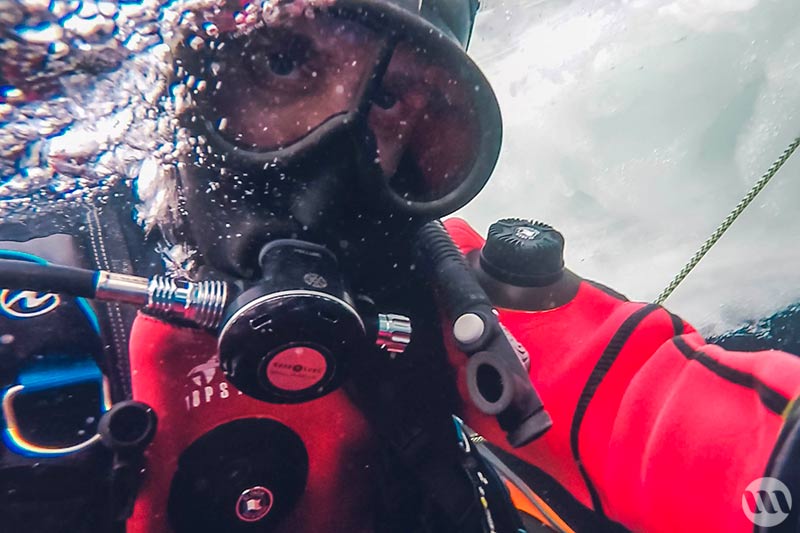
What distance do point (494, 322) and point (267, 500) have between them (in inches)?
29.0

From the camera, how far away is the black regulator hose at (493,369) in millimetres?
1133

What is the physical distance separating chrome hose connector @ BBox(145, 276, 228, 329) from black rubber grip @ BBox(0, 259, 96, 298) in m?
0.12

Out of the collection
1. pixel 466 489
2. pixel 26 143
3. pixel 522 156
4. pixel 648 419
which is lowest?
pixel 522 156

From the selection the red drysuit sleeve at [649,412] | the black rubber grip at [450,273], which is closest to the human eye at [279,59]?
the black rubber grip at [450,273]

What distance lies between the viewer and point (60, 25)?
144 centimetres

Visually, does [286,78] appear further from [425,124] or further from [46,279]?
[46,279]

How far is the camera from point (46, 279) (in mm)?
1027

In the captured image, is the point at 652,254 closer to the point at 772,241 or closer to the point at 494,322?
the point at 772,241

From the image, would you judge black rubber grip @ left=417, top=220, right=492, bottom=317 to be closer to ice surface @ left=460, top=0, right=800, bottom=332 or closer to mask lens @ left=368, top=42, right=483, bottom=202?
mask lens @ left=368, top=42, right=483, bottom=202

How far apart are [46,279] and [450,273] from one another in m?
0.98

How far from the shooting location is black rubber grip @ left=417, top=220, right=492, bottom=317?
1351 mm

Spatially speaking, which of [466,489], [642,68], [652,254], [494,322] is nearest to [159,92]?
[494,322]

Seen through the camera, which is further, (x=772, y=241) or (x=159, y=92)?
(x=772, y=241)

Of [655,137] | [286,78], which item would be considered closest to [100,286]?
[286,78]
